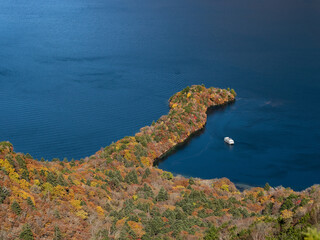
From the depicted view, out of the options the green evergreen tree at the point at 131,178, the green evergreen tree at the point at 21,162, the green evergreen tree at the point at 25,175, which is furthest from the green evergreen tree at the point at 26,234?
the green evergreen tree at the point at 131,178

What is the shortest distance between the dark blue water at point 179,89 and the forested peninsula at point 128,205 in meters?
18.5

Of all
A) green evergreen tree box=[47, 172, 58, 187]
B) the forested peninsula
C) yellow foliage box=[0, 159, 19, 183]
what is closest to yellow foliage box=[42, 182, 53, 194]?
the forested peninsula

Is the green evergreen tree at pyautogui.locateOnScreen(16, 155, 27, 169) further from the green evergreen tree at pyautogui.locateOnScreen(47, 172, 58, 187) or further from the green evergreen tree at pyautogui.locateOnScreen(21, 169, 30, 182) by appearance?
the green evergreen tree at pyautogui.locateOnScreen(47, 172, 58, 187)

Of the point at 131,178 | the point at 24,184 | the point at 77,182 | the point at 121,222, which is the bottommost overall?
the point at 121,222

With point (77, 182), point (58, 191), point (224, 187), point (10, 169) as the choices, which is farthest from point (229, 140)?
point (10, 169)

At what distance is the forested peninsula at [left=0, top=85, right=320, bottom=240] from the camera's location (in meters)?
44.5

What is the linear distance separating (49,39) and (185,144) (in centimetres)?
11739

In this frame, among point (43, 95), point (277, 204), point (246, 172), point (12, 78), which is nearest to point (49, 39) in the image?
point (12, 78)

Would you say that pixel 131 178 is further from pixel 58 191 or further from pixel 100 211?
pixel 58 191

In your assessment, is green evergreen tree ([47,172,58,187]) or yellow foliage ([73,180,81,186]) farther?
yellow foliage ([73,180,81,186])

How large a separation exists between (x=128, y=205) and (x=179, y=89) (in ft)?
283

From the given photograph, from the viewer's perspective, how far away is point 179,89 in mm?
142625

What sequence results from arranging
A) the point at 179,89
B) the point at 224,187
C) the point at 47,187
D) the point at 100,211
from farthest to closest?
the point at 179,89 → the point at 224,187 → the point at 47,187 → the point at 100,211

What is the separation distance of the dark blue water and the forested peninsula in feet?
60.5
